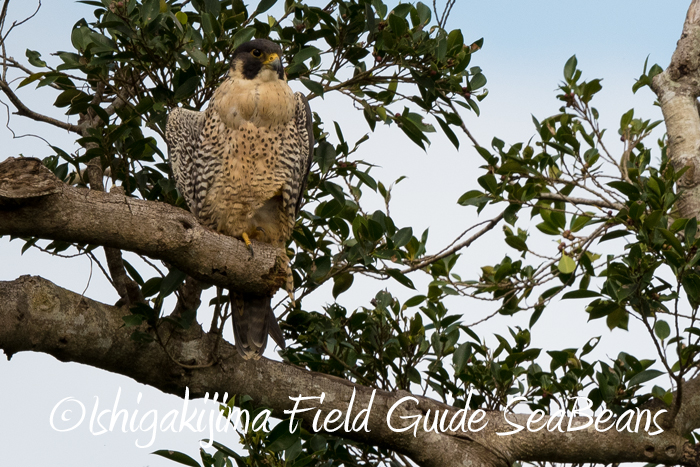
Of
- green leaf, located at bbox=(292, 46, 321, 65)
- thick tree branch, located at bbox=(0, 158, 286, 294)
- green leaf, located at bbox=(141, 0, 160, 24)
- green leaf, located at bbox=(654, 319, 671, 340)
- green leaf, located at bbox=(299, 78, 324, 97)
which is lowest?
thick tree branch, located at bbox=(0, 158, 286, 294)

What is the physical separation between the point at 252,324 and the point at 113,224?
1.02 metres

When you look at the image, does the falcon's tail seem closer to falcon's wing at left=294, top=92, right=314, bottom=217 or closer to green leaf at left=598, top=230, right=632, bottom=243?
falcon's wing at left=294, top=92, right=314, bottom=217

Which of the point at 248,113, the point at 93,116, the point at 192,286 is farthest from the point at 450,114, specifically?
the point at 93,116

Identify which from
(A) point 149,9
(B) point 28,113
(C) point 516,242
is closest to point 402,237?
(C) point 516,242

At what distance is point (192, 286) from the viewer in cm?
329

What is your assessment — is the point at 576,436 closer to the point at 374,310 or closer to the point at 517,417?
the point at 517,417

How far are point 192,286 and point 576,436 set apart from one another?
6.24ft

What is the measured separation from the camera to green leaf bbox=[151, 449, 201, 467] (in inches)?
96.8

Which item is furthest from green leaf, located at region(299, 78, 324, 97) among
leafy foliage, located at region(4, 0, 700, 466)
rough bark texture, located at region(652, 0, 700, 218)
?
rough bark texture, located at region(652, 0, 700, 218)

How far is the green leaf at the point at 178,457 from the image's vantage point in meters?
2.46

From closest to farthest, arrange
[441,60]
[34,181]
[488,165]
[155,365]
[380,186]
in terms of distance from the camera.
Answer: [34,181], [155,365], [441,60], [488,165], [380,186]

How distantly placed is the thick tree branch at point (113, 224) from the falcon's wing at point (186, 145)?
0.85 metres

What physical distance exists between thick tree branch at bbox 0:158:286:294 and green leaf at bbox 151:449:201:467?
0.69m

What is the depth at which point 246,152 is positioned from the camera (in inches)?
143
